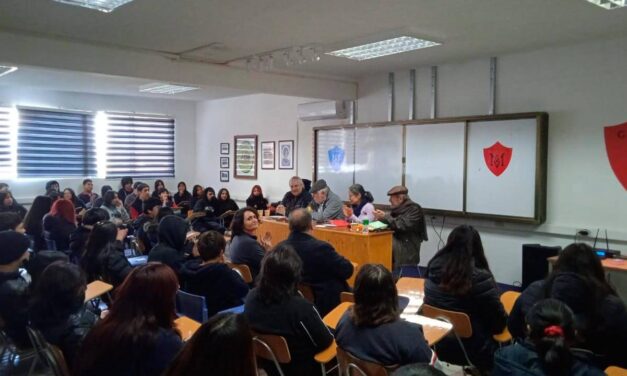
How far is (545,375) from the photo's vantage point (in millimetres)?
1811

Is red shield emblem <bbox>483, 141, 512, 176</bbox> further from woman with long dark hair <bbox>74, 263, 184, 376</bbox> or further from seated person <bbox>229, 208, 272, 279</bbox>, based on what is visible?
woman with long dark hair <bbox>74, 263, 184, 376</bbox>

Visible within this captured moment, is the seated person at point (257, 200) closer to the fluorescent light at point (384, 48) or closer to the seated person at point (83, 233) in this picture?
the fluorescent light at point (384, 48)

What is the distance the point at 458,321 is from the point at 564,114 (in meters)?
3.66

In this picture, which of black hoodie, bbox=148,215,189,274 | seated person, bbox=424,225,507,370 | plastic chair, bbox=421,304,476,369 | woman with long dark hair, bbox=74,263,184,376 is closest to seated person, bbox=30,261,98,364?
woman with long dark hair, bbox=74,263,184,376

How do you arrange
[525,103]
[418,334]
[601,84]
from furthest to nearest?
[525,103] < [601,84] < [418,334]

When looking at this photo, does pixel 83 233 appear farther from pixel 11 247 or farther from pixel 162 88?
pixel 162 88

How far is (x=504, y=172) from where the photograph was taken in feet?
19.0

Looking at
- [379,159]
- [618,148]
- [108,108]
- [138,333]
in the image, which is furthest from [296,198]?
[108,108]

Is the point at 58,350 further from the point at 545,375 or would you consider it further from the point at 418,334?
the point at 545,375

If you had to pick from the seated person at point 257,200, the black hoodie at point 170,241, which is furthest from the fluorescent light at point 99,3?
the seated person at point 257,200

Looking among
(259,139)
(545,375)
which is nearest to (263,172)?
(259,139)

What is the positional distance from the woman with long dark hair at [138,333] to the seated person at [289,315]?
2.01 ft

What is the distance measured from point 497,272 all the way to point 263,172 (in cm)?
504

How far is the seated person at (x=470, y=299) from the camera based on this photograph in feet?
9.48
